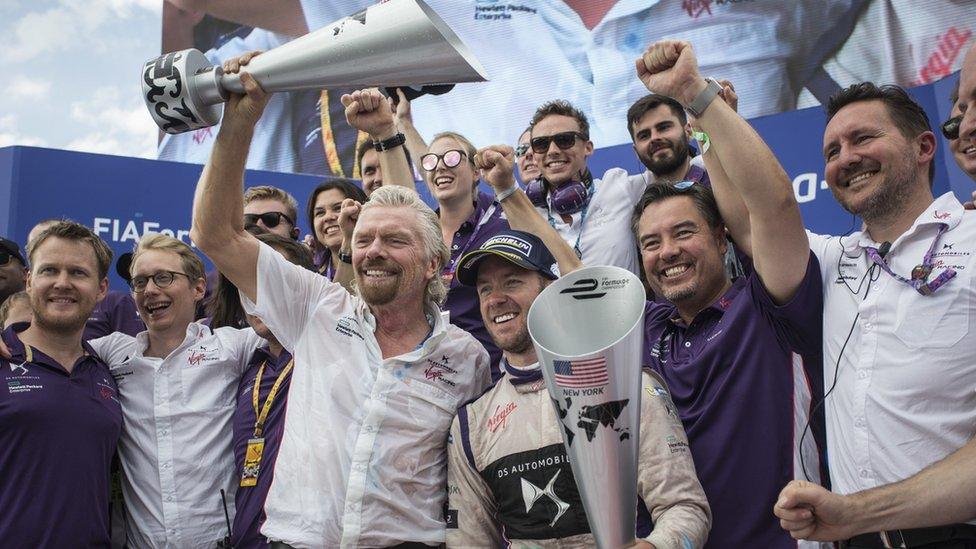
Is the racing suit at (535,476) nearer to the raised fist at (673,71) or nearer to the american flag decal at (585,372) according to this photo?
the american flag decal at (585,372)

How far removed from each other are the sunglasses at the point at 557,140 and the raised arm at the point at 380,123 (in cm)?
84

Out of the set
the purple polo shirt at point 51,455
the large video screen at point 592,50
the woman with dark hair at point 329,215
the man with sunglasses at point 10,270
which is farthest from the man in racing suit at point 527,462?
the large video screen at point 592,50

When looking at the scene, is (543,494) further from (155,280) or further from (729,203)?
(155,280)

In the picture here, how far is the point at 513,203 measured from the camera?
11.4ft

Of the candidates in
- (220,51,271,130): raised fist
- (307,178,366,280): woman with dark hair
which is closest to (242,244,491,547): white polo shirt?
(220,51,271,130): raised fist

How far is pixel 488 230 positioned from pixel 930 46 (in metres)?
9.69

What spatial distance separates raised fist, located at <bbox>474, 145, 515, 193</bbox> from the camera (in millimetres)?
3346

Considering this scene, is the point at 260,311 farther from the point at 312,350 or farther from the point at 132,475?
the point at 132,475

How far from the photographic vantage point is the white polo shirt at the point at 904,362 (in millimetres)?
2131

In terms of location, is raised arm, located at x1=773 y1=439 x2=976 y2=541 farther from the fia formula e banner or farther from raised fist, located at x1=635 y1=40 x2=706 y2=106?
the fia formula e banner

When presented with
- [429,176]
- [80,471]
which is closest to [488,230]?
[429,176]

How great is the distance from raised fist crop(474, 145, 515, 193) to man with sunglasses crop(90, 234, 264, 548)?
3.93ft

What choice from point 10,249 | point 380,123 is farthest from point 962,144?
point 10,249

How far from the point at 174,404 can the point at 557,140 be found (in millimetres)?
2215
